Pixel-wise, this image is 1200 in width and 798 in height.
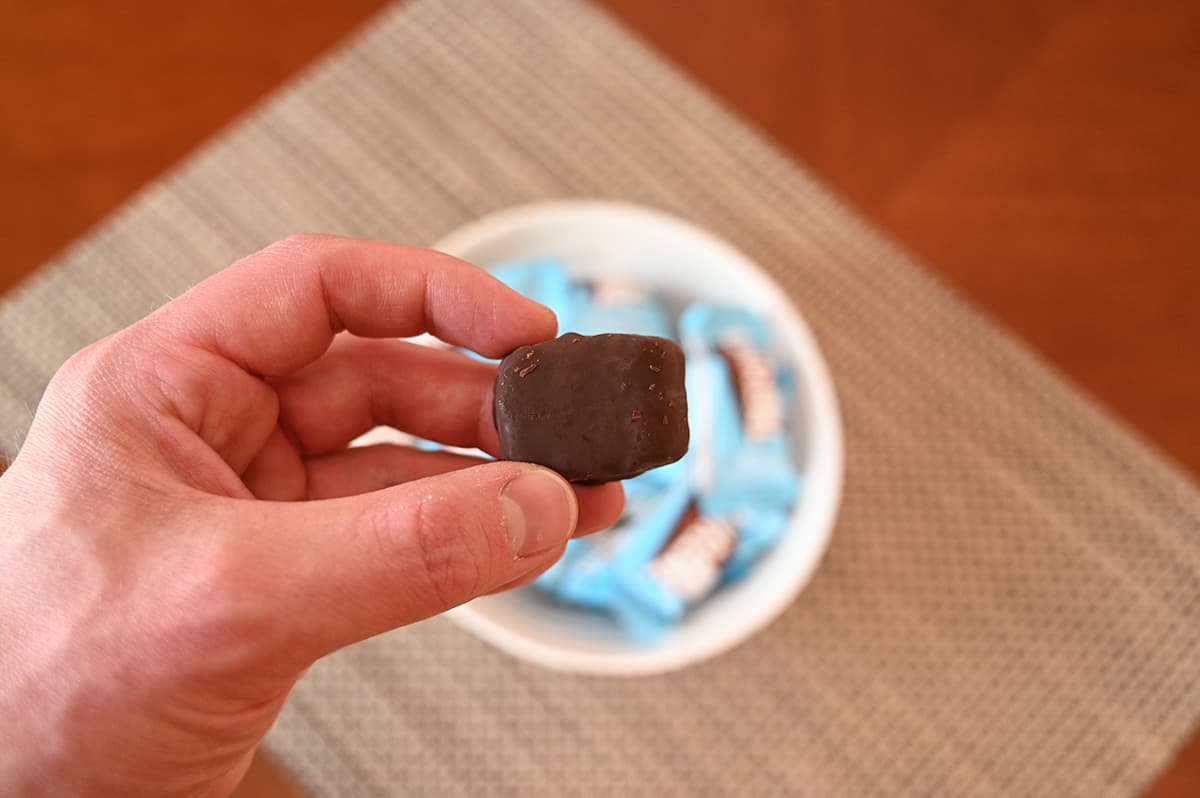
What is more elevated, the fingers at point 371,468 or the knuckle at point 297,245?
the knuckle at point 297,245

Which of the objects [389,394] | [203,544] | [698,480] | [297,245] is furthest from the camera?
[698,480]

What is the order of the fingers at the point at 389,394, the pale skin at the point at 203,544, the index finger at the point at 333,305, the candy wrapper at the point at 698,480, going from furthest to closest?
the candy wrapper at the point at 698,480 < the fingers at the point at 389,394 < the index finger at the point at 333,305 < the pale skin at the point at 203,544

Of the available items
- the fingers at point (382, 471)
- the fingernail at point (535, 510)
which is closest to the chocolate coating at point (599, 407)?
the fingernail at point (535, 510)

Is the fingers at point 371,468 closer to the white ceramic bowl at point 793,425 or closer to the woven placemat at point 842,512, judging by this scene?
the white ceramic bowl at point 793,425

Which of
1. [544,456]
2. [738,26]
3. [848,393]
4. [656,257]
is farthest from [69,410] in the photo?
[738,26]

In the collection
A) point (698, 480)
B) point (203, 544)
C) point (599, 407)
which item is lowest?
point (698, 480)

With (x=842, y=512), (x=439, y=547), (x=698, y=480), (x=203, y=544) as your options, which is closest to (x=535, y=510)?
Answer: (x=439, y=547)

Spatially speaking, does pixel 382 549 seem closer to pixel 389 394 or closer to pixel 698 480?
pixel 389 394

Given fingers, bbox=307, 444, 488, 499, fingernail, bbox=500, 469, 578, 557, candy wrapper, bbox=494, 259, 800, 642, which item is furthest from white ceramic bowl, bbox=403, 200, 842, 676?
fingernail, bbox=500, 469, 578, 557
